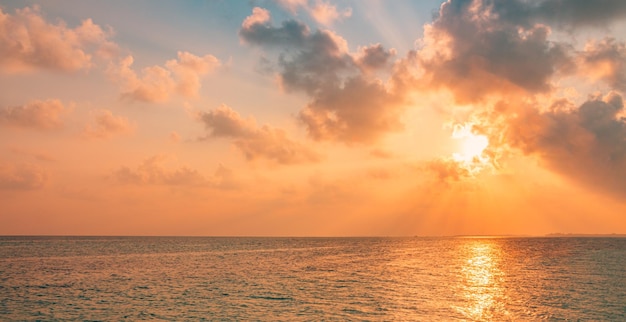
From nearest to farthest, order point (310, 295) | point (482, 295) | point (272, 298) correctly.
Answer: point (272, 298)
point (310, 295)
point (482, 295)

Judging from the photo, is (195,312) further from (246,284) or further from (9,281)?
(9,281)

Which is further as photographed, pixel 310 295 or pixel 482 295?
pixel 482 295

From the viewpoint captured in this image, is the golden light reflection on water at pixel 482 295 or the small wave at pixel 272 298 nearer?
the golden light reflection on water at pixel 482 295

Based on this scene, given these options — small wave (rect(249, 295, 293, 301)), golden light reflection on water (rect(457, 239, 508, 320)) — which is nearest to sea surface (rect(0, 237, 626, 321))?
golden light reflection on water (rect(457, 239, 508, 320))

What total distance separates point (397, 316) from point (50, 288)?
45.9m

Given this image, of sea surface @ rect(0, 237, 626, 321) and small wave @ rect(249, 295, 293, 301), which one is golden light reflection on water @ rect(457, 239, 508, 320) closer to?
sea surface @ rect(0, 237, 626, 321)

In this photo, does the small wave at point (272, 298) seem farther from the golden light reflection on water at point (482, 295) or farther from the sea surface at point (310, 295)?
the golden light reflection on water at point (482, 295)

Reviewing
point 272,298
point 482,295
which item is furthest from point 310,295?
point 482,295

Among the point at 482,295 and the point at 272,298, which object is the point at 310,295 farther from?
the point at 482,295

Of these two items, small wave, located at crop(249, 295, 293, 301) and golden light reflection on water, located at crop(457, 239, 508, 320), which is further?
small wave, located at crop(249, 295, 293, 301)

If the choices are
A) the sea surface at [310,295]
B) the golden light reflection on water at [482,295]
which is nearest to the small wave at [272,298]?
the sea surface at [310,295]

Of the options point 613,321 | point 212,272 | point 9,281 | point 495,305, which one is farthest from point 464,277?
point 9,281

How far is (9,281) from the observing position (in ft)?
217

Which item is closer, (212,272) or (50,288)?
(50,288)
